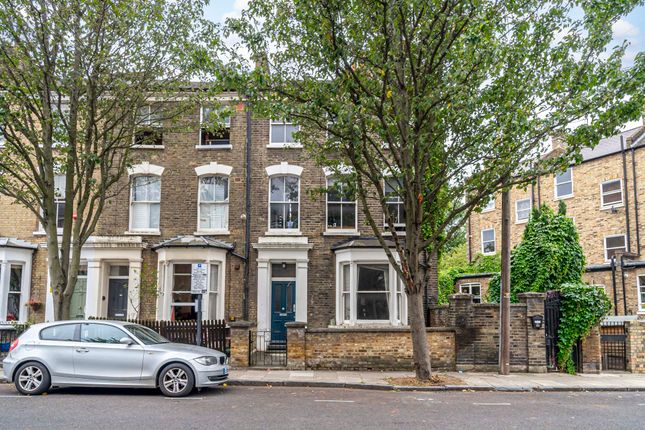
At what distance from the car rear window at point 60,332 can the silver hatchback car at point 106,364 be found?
0.02 meters

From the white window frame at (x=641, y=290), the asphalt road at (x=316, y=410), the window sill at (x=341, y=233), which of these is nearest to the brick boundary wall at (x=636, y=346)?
the asphalt road at (x=316, y=410)

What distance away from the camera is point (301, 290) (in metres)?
18.2

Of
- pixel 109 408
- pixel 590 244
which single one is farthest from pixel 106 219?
pixel 590 244

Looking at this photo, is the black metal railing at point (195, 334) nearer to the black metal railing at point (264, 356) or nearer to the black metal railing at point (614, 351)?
the black metal railing at point (264, 356)

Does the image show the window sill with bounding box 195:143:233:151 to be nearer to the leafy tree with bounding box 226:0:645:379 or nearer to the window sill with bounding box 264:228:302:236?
the window sill with bounding box 264:228:302:236

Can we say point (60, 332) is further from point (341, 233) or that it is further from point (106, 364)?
point (341, 233)

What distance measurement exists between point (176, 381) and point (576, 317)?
10.3m

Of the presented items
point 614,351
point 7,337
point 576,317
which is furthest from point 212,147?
point 614,351

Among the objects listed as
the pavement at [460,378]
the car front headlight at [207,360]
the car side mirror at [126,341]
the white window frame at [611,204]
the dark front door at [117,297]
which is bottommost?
the pavement at [460,378]

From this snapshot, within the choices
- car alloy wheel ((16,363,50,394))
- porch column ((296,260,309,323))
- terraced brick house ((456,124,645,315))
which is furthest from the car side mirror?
terraced brick house ((456,124,645,315))

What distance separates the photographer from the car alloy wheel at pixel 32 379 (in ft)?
33.7

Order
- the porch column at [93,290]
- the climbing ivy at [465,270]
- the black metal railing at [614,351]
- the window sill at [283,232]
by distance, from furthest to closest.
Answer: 1. the climbing ivy at [465,270]
2. the window sill at [283,232]
3. the porch column at [93,290]
4. the black metal railing at [614,351]

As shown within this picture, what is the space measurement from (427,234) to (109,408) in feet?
39.0

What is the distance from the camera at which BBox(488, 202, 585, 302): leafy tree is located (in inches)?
657
